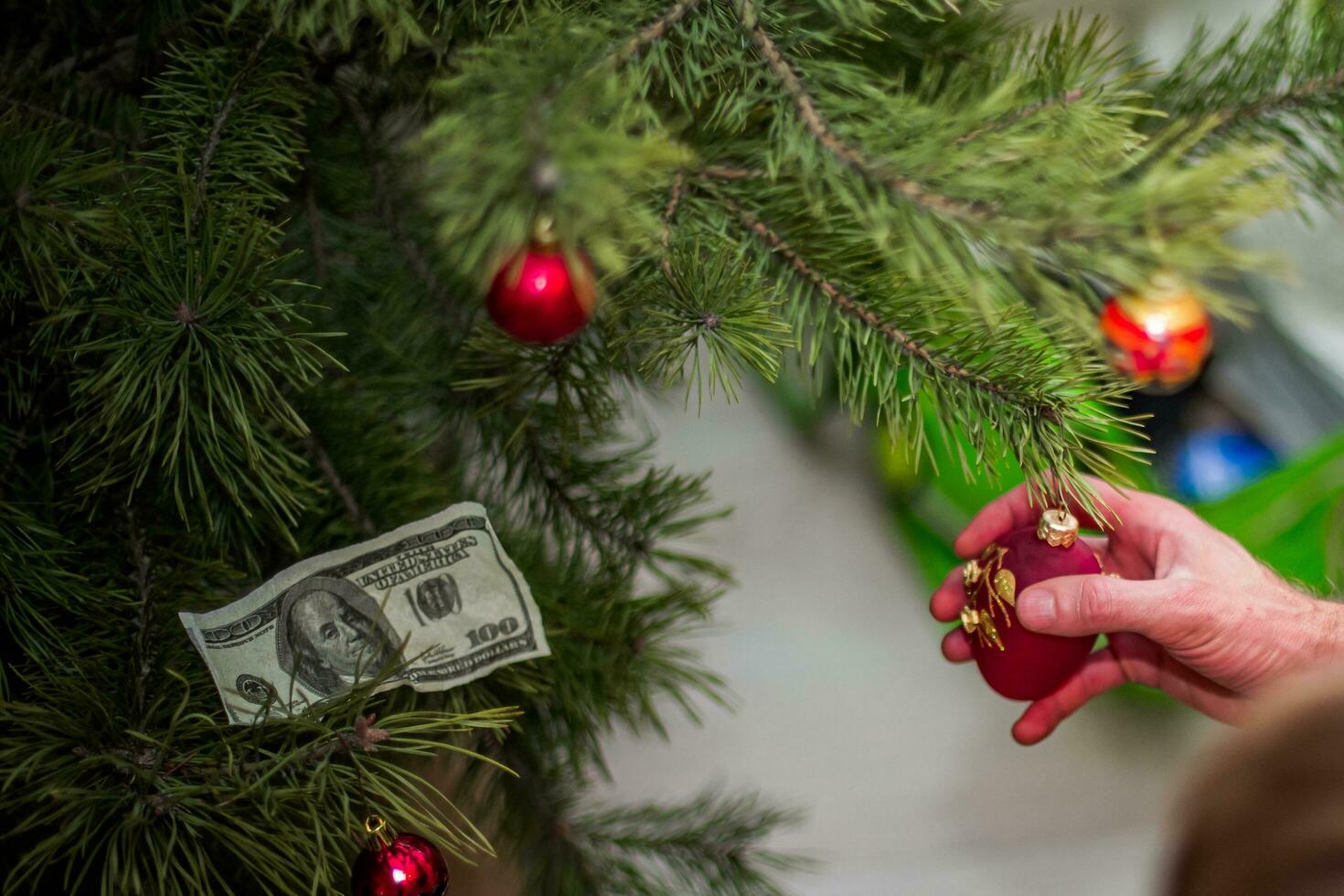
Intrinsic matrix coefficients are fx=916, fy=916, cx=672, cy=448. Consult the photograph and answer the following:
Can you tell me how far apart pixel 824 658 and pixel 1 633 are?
101 centimetres

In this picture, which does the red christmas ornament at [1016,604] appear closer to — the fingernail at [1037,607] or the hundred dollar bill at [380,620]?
the fingernail at [1037,607]

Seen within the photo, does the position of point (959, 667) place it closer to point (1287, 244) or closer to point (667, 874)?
point (667, 874)

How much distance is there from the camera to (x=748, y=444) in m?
1.46

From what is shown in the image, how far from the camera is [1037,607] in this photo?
495 mm

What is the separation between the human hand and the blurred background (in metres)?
0.36

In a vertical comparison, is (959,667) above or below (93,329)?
below

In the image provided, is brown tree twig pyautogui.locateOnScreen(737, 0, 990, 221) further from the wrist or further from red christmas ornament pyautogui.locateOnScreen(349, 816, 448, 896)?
the wrist

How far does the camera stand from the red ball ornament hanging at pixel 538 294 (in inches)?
12.9

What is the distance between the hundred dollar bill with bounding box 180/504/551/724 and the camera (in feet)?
1.35

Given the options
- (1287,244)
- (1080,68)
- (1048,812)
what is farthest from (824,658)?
(1080,68)

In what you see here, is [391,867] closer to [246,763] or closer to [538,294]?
[246,763]

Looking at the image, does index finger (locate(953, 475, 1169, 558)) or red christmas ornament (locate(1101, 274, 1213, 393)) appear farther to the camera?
red christmas ornament (locate(1101, 274, 1213, 393))

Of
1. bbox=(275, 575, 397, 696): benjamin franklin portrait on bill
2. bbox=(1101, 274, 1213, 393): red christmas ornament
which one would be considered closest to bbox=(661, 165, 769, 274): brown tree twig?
bbox=(275, 575, 397, 696): benjamin franklin portrait on bill

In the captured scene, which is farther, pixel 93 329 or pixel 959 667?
pixel 959 667
